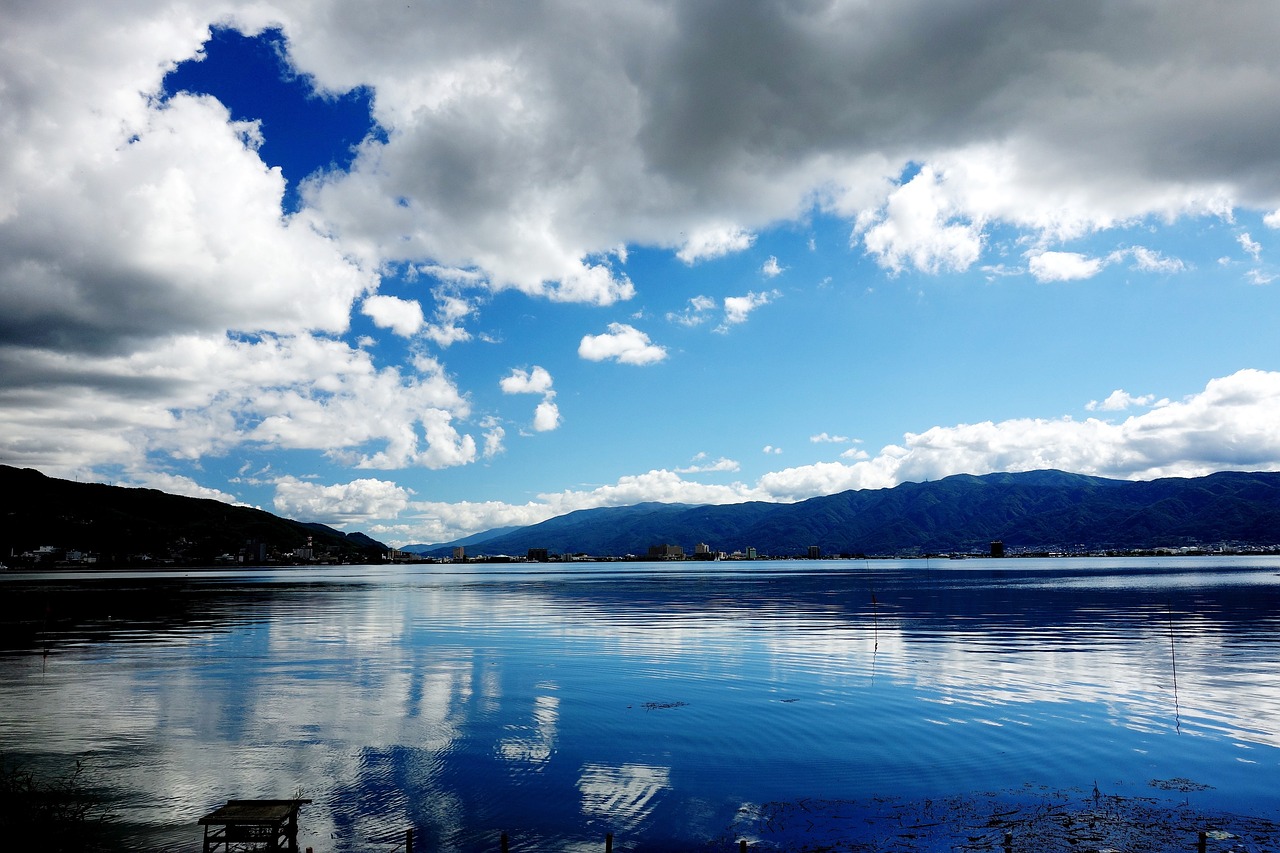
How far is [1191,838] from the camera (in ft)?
71.8

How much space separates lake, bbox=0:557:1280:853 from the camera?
24.8 meters

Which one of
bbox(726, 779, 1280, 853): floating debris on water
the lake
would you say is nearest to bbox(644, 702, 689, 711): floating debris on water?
the lake

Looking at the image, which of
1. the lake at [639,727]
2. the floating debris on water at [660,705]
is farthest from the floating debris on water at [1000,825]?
the floating debris on water at [660,705]

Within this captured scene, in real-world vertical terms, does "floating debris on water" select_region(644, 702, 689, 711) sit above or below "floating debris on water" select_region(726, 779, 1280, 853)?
below

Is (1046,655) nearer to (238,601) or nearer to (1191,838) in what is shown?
(1191,838)

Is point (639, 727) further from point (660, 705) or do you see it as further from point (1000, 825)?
point (1000, 825)

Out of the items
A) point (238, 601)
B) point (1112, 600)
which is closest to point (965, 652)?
point (1112, 600)

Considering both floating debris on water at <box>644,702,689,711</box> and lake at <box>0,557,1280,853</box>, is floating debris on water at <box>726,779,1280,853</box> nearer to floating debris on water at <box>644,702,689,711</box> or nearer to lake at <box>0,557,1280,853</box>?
lake at <box>0,557,1280,853</box>

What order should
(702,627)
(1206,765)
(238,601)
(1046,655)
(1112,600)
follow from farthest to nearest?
(238,601), (1112,600), (702,627), (1046,655), (1206,765)

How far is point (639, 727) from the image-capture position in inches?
1426

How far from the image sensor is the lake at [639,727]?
24.8 m

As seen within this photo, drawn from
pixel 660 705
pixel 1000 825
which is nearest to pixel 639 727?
pixel 660 705

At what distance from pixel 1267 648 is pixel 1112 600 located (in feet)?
206

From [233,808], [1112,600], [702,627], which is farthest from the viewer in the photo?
[1112,600]
